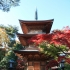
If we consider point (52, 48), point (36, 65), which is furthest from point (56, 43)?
point (36, 65)

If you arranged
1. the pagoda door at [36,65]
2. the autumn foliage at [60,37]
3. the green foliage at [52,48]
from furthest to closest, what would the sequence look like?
the pagoda door at [36,65] → the autumn foliage at [60,37] → the green foliage at [52,48]

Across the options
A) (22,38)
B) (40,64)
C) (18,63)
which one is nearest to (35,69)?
(40,64)

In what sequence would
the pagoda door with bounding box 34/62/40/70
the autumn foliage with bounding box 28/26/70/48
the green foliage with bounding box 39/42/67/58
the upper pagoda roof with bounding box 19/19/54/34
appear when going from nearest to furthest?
the green foliage with bounding box 39/42/67/58 → the autumn foliage with bounding box 28/26/70/48 → the pagoda door with bounding box 34/62/40/70 → the upper pagoda roof with bounding box 19/19/54/34

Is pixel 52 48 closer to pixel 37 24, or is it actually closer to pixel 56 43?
pixel 56 43

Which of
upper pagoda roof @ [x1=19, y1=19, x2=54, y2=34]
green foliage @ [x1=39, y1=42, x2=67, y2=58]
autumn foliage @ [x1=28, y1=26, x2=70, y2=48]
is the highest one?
upper pagoda roof @ [x1=19, y1=19, x2=54, y2=34]

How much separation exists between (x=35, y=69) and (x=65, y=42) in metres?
5.14

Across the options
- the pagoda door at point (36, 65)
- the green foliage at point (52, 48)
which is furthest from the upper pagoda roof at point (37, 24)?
the green foliage at point (52, 48)

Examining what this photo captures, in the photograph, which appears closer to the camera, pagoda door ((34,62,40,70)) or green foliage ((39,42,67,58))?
green foliage ((39,42,67,58))

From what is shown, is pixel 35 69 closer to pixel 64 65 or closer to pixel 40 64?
pixel 40 64

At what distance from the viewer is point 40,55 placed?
1659 centimetres

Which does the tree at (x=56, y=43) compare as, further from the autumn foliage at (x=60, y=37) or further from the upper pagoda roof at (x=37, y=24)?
the upper pagoda roof at (x=37, y=24)

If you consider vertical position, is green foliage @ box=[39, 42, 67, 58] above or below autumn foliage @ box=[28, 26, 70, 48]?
below

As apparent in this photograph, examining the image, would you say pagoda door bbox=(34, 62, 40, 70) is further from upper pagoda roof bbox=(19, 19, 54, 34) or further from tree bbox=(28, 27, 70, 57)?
upper pagoda roof bbox=(19, 19, 54, 34)

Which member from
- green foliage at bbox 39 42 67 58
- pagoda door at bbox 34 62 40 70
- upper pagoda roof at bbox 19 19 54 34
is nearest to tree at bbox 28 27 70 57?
green foliage at bbox 39 42 67 58
